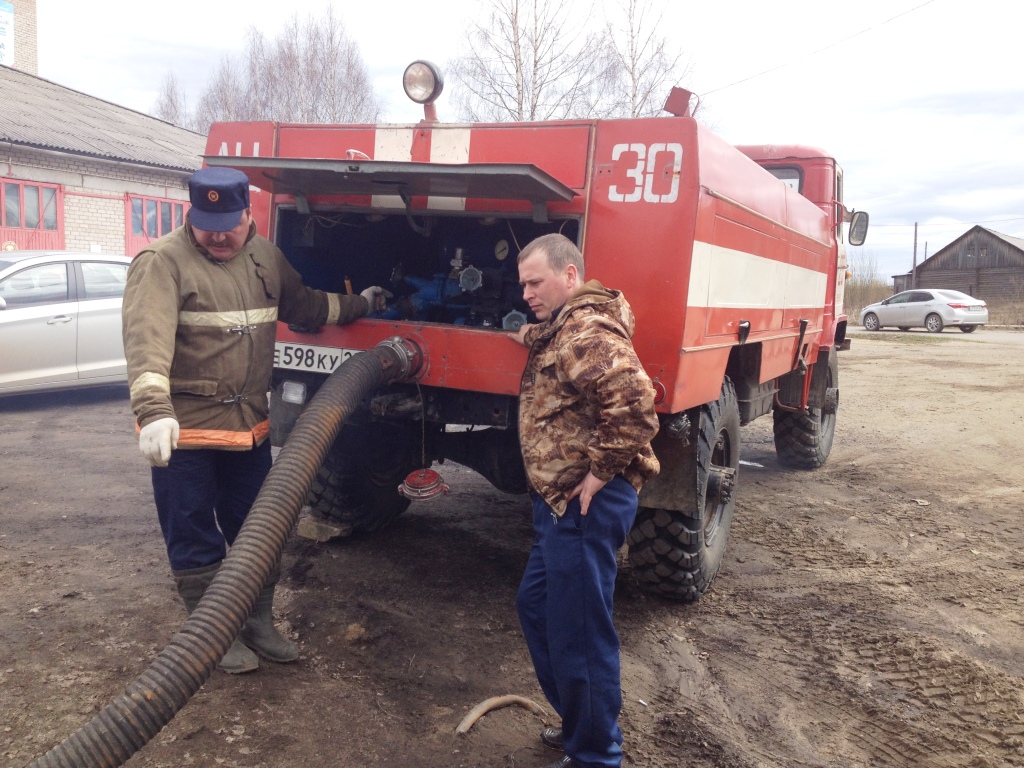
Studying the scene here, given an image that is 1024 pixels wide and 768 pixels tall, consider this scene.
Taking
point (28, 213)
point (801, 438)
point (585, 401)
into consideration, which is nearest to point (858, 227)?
point (801, 438)

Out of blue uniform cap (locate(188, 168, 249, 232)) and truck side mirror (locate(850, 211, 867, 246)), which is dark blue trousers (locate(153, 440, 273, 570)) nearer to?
blue uniform cap (locate(188, 168, 249, 232))

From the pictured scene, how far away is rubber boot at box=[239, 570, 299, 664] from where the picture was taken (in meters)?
3.15

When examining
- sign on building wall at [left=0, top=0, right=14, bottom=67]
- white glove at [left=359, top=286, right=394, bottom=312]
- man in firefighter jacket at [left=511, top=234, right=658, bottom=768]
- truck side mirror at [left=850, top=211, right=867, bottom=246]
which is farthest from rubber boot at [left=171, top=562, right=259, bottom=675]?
sign on building wall at [left=0, top=0, right=14, bottom=67]

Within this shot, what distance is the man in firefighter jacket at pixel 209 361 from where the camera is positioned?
9.16 ft

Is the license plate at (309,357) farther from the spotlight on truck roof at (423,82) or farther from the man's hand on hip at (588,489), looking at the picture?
the man's hand on hip at (588,489)

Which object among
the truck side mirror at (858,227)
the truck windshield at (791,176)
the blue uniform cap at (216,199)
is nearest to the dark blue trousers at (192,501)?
the blue uniform cap at (216,199)

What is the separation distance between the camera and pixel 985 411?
10344 mm

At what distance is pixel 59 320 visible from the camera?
25.1 ft

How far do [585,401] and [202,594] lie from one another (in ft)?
5.29

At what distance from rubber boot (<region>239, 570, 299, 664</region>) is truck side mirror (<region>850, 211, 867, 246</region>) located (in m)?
6.02

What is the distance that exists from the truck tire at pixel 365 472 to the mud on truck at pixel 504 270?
1cm

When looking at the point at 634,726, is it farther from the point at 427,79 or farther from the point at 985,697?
the point at 427,79

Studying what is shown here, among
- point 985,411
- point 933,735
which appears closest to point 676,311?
point 933,735

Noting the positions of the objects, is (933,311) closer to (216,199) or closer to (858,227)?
(858,227)
